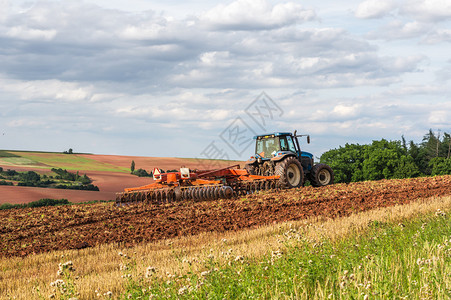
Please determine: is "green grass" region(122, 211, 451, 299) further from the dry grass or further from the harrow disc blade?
the harrow disc blade

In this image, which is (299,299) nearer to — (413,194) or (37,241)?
(37,241)

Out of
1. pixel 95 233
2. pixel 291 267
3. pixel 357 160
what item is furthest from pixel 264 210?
pixel 357 160

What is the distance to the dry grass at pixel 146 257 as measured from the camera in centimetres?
684

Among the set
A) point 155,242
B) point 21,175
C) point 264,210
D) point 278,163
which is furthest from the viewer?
point 21,175

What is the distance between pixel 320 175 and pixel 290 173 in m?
3.01

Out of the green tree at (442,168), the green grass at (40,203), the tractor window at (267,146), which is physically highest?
the tractor window at (267,146)

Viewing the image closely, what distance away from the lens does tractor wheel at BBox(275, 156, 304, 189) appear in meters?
20.5

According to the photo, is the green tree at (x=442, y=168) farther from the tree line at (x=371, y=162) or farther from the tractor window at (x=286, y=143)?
the tractor window at (x=286, y=143)

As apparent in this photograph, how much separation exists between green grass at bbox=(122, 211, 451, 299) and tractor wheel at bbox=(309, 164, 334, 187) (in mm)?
15810

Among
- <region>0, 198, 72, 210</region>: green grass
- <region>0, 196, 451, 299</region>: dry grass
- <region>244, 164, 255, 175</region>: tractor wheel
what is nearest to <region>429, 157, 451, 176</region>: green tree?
<region>244, 164, 255, 175</region>: tractor wheel

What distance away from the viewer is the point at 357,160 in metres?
45.1

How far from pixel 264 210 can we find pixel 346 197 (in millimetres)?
3991

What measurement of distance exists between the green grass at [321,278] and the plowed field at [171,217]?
5.16 m

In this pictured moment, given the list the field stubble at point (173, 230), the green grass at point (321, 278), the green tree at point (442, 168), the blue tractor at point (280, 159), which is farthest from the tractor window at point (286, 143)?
the green tree at point (442, 168)
